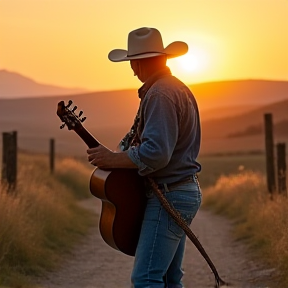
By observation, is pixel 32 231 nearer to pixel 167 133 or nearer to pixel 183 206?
pixel 183 206

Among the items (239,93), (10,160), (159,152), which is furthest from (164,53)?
(239,93)

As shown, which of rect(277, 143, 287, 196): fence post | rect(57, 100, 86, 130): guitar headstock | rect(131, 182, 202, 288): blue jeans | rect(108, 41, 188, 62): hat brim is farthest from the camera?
rect(277, 143, 287, 196): fence post

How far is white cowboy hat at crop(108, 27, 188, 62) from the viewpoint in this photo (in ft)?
14.8

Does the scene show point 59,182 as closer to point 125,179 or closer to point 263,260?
point 263,260

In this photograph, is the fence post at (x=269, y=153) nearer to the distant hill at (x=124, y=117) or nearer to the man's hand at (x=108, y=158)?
the man's hand at (x=108, y=158)

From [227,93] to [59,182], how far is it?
11830 cm

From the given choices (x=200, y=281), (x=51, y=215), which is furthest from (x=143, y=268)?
(x=51, y=215)

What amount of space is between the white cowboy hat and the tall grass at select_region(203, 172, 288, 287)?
11.8 feet

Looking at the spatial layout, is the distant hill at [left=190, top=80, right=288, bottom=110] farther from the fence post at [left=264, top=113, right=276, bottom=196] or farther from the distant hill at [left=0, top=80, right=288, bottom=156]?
the fence post at [left=264, top=113, right=276, bottom=196]

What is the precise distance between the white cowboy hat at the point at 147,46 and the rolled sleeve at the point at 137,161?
534mm

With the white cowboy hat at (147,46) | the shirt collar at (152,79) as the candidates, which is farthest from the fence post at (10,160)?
the shirt collar at (152,79)

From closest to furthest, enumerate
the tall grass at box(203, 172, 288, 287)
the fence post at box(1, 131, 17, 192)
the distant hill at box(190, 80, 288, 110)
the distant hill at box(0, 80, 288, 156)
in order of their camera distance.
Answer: the tall grass at box(203, 172, 288, 287)
the fence post at box(1, 131, 17, 192)
the distant hill at box(0, 80, 288, 156)
the distant hill at box(190, 80, 288, 110)

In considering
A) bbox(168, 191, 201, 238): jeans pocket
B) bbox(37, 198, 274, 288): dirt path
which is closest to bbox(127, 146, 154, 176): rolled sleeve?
bbox(168, 191, 201, 238): jeans pocket

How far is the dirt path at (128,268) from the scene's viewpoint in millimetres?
8297
